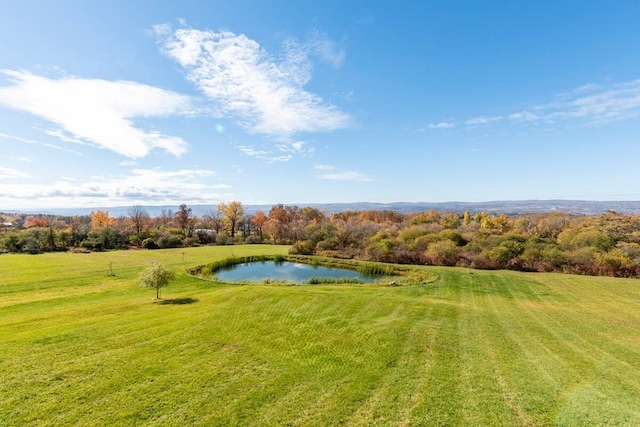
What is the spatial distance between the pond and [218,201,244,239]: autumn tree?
114 feet

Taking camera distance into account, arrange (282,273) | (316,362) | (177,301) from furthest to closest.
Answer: (282,273) → (177,301) → (316,362)

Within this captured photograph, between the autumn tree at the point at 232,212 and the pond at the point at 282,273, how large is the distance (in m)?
34.6

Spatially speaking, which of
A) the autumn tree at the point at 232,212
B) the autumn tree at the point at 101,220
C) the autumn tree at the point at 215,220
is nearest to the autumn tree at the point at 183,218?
the autumn tree at the point at 215,220

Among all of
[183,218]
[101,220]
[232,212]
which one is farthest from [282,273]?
[101,220]

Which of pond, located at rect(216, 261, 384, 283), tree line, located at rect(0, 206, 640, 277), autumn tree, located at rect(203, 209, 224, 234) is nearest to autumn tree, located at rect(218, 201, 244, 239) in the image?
tree line, located at rect(0, 206, 640, 277)

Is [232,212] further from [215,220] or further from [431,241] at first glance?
[431,241]

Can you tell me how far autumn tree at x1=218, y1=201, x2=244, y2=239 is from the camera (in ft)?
255

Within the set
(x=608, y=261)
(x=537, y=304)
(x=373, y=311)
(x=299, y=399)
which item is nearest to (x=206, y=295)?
(x=373, y=311)

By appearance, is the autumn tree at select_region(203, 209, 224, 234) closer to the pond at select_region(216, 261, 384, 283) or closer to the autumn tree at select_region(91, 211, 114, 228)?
the autumn tree at select_region(91, 211, 114, 228)

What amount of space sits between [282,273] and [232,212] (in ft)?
145

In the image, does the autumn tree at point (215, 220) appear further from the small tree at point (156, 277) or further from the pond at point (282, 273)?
the small tree at point (156, 277)

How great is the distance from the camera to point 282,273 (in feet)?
126

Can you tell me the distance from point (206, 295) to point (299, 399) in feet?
52.0

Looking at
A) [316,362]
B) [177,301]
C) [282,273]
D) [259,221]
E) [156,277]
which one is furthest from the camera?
[259,221]
